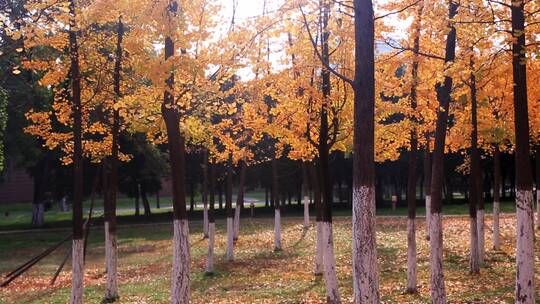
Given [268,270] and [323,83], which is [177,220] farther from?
[268,270]

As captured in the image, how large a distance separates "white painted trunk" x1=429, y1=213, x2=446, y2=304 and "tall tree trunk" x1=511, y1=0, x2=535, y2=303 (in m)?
1.58

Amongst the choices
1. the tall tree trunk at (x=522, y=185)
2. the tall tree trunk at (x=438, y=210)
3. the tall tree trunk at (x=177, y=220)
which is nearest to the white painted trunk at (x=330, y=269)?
the tall tree trunk at (x=438, y=210)

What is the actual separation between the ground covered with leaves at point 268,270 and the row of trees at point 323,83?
112 cm

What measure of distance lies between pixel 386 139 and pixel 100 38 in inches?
323

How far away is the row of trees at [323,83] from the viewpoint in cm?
895

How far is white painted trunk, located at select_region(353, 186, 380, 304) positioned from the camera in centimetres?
749

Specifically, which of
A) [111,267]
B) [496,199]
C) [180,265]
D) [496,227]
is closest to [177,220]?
[180,265]

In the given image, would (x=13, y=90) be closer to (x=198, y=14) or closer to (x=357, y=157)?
(x=198, y=14)

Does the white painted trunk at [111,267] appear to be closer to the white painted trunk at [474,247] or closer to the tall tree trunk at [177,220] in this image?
the tall tree trunk at [177,220]

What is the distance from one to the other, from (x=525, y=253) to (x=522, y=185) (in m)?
1.12

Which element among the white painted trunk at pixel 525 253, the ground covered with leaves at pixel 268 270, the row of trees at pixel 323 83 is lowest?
the ground covered with leaves at pixel 268 270

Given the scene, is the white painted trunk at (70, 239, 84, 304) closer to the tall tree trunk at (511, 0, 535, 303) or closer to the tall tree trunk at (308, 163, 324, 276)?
the tall tree trunk at (308, 163, 324, 276)

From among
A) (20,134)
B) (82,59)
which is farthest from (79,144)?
(20,134)

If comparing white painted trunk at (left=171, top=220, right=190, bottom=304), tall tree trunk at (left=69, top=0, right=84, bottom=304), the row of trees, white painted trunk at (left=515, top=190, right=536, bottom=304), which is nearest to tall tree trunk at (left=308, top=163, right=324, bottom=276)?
the row of trees
